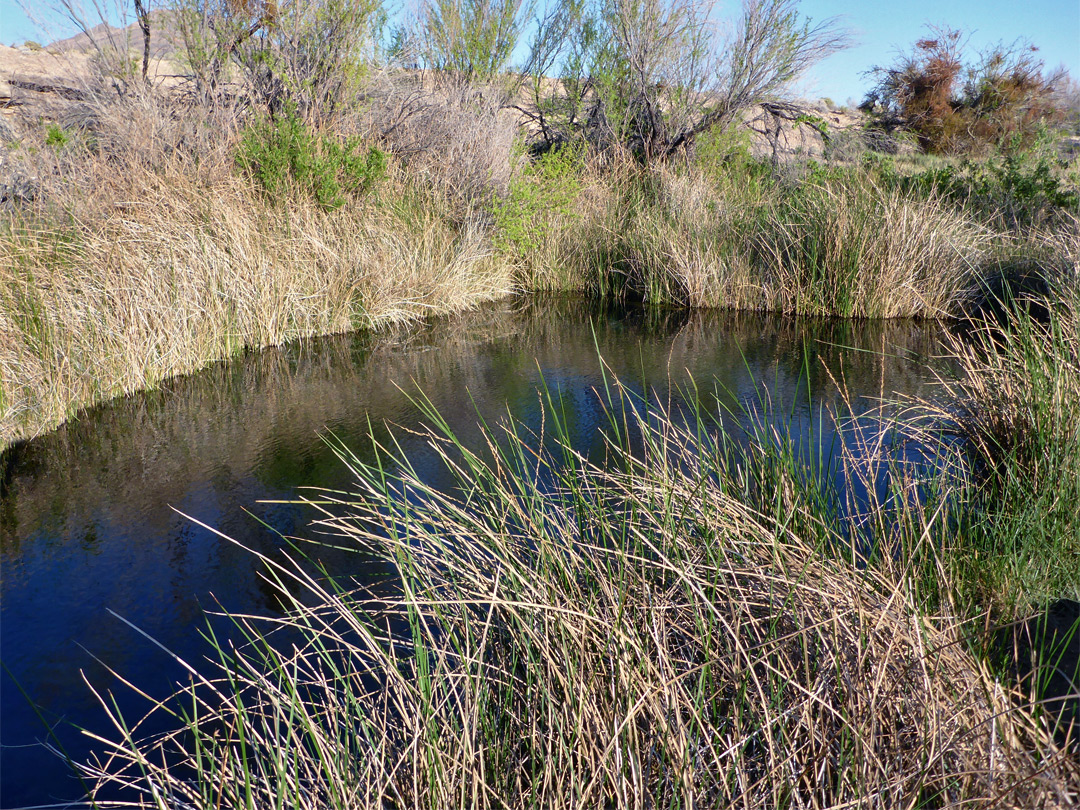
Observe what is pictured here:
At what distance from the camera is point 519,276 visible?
9750 mm

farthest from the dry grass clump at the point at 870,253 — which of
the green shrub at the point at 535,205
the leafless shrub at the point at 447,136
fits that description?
the leafless shrub at the point at 447,136

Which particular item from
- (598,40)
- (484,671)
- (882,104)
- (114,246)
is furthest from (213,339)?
(882,104)

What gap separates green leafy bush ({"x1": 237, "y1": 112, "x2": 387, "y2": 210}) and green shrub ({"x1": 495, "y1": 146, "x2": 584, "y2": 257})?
1773 mm

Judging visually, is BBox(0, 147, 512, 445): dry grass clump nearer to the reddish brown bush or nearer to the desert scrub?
the desert scrub

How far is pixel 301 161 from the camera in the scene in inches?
270

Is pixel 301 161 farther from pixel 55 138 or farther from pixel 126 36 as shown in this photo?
pixel 126 36

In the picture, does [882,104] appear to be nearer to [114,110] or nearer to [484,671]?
[114,110]

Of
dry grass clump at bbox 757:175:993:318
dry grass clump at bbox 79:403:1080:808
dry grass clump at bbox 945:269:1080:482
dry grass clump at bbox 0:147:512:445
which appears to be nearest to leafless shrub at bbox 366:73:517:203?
dry grass clump at bbox 0:147:512:445

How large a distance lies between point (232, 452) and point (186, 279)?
6.55 feet

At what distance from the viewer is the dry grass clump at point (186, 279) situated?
14.7ft

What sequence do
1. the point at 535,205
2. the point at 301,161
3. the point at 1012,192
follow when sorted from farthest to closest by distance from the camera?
the point at 535,205 < the point at 1012,192 < the point at 301,161

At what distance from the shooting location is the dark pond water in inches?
96.2

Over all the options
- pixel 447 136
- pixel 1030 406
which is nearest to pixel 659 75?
pixel 447 136

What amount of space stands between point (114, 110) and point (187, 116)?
661mm
